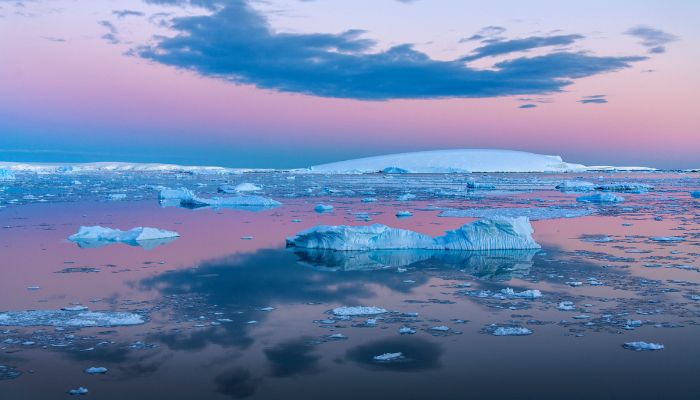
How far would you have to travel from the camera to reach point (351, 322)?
5.71 metres

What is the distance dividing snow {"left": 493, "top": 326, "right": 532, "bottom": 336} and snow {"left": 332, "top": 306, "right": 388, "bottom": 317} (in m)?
1.20

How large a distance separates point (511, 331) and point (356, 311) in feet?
5.07

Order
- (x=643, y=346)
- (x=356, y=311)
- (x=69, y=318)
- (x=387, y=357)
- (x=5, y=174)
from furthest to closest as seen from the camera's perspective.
A: (x=5, y=174)
(x=356, y=311)
(x=69, y=318)
(x=643, y=346)
(x=387, y=357)

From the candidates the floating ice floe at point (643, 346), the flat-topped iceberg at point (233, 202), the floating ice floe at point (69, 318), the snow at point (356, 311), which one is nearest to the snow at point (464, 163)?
the flat-topped iceberg at point (233, 202)

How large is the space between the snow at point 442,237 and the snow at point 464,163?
59734 millimetres

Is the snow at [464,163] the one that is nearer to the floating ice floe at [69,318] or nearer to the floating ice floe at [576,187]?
the floating ice floe at [576,187]

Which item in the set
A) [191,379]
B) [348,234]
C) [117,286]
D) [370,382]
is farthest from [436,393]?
[348,234]

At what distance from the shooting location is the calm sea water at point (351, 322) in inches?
168

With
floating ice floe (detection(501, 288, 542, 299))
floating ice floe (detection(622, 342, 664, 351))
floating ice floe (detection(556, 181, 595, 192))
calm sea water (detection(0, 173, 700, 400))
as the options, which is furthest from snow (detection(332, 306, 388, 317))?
floating ice floe (detection(556, 181, 595, 192))

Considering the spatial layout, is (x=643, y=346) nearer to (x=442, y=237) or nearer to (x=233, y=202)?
(x=442, y=237)

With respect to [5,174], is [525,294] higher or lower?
lower

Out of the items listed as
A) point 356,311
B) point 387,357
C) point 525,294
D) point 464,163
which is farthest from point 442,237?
point 464,163

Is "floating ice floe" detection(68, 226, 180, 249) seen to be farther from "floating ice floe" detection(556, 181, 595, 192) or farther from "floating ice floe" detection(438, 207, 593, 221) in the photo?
"floating ice floe" detection(556, 181, 595, 192)

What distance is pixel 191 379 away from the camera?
4340mm
